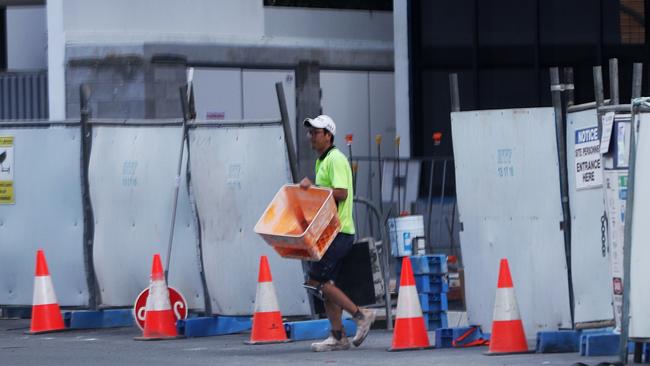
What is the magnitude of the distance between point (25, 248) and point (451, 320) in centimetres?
439

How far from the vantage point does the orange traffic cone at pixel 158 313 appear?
14.1 m

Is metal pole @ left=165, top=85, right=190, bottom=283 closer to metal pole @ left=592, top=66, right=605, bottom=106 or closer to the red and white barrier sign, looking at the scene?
the red and white barrier sign

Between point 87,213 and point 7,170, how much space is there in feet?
3.54

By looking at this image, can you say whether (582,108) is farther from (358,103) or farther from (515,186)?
(358,103)

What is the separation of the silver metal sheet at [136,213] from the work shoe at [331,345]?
2.27 m

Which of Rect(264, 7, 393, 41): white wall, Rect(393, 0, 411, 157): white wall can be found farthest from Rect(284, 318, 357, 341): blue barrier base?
Rect(393, 0, 411, 157): white wall

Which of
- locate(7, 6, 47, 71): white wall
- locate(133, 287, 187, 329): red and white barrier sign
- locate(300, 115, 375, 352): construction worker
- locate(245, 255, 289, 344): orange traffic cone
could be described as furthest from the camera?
locate(7, 6, 47, 71): white wall

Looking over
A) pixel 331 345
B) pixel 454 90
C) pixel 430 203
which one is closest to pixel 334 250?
pixel 331 345

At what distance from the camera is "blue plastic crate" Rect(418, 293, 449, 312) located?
14.7m

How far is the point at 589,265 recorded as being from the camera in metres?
11.7

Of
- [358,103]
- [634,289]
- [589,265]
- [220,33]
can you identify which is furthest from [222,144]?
[358,103]

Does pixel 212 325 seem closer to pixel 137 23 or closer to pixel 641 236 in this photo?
pixel 641 236

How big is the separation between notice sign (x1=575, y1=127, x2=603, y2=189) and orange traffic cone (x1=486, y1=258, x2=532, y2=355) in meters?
0.84

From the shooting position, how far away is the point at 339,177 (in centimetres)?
1265
